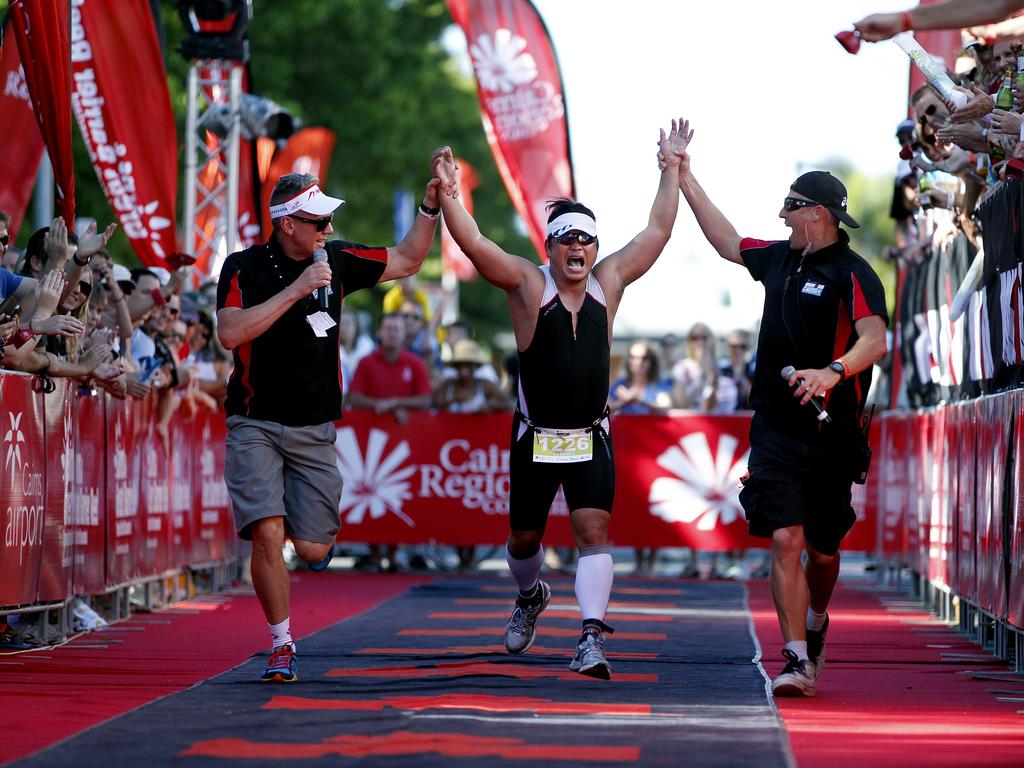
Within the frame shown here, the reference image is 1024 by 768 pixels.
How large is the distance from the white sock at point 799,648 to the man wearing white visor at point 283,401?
214 centimetres

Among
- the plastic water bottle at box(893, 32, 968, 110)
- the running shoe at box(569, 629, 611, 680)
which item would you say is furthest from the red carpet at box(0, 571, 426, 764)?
the plastic water bottle at box(893, 32, 968, 110)

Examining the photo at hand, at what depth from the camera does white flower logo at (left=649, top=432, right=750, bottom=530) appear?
1770 cm

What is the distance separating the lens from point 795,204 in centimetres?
856

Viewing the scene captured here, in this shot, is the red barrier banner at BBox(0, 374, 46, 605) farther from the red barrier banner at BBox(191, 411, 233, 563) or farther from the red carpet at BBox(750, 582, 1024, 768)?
the red barrier banner at BBox(191, 411, 233, 563)

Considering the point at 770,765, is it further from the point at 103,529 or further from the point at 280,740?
the point at 103,529

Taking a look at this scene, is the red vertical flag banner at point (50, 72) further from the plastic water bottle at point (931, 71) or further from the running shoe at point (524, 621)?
the plastic water bottle at point (931, 71)

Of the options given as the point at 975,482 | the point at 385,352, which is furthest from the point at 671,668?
the point at 385,352

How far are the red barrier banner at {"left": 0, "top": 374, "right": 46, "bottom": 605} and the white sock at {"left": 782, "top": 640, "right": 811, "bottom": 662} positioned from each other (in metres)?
4.01

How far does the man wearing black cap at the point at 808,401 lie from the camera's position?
27.2ft

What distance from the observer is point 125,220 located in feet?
48.8

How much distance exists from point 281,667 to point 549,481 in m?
1.58

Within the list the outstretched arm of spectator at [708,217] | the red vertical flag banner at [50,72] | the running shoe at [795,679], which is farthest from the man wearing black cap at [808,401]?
the red vertical flag banner at [50,72]

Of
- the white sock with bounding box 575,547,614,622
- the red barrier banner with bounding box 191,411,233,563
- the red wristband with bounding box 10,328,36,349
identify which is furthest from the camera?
the red barrier banner with bounding box 191,411,233,563

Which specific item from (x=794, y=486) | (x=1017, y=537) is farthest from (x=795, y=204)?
(x=1017, y=537)
